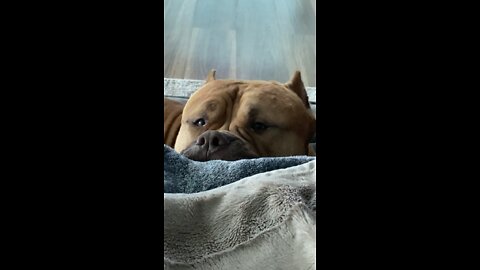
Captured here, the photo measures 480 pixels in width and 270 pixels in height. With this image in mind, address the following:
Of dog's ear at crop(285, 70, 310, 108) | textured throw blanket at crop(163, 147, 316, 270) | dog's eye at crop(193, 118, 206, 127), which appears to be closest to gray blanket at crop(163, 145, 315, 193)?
textured throw blanket at crop(163, 147, 316, 270)

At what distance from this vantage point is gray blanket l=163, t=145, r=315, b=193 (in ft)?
2.37

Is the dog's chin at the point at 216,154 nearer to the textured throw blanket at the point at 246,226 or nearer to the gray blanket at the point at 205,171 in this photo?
the gray blanket at the point at 205,171

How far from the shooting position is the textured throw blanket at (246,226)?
50 centimetres

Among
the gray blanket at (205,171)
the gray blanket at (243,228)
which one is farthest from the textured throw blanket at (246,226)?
the gray blanket at (205,171)

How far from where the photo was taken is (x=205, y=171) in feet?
2.48

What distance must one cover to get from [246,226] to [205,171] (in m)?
0.22

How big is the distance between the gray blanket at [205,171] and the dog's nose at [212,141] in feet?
0.94

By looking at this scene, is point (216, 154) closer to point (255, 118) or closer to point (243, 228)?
point (255, 118)

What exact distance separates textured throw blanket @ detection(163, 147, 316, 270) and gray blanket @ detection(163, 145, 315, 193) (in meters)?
Result: 0.12

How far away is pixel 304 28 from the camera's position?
2.75m

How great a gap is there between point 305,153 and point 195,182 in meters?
0.60

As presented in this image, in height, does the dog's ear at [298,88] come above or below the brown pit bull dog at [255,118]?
above

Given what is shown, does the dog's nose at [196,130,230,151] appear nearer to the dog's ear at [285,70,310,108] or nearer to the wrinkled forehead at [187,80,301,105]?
the wrinkled forehead at [187,80,301,105]
